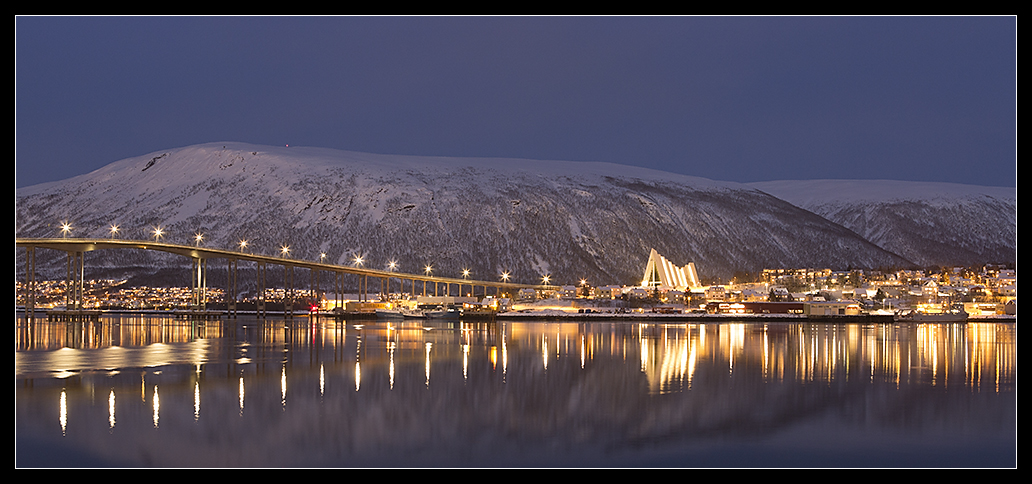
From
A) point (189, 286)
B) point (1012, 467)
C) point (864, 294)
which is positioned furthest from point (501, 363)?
point (189, 286)

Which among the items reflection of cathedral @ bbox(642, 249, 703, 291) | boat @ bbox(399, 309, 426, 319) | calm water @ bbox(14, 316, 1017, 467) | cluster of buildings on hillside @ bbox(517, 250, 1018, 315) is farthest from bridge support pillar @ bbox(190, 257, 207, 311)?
reflection of cathedral @ bbox(642, 249, 703, 291)

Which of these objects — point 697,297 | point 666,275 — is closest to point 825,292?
point 697,297

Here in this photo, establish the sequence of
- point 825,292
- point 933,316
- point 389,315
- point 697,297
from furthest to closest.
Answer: point 697,297, point 825,292, point 389,315, point 933,316

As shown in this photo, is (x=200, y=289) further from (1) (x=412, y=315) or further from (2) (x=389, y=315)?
(1) (x=412, y=315)

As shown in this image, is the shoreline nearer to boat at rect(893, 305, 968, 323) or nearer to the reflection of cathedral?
boat at rect(893, 305, 968, 323)

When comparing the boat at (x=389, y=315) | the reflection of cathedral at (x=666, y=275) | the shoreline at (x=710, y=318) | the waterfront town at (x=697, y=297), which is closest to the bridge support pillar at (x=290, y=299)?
the waterfront town at (x=697, y=297)
